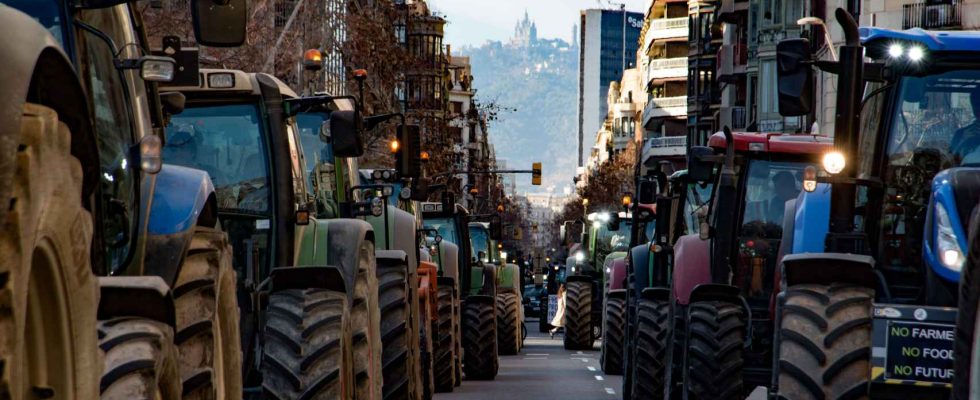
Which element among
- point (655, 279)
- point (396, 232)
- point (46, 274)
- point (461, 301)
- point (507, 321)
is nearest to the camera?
point (46, 274)

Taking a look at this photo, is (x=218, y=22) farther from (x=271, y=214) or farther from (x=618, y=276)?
(x=618, y=276)

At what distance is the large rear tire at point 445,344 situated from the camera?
22.7m

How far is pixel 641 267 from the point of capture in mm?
21141

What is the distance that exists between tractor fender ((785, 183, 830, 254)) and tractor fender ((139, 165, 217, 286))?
17.3ft

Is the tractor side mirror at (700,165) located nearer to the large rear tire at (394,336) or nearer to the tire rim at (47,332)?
the large rear tire at (394,336)

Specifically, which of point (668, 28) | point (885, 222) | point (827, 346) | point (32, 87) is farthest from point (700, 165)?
point (668, 28)

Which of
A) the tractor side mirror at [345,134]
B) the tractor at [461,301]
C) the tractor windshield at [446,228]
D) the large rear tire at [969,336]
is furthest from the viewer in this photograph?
the tractor windshield at [446,228]

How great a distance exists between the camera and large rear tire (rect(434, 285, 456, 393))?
74.3 ft

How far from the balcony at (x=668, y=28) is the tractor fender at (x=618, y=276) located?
105420mm

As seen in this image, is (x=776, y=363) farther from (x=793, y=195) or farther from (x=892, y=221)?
(x=793, y=195)

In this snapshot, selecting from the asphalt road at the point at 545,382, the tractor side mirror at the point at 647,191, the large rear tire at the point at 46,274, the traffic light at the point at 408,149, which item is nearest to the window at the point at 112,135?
the large rear tire at the point at 46,274

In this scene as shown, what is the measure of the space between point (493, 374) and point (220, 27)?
2021 cm

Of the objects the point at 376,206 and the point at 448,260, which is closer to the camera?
the point at 376,206

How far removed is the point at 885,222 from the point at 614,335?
58.0 ft
